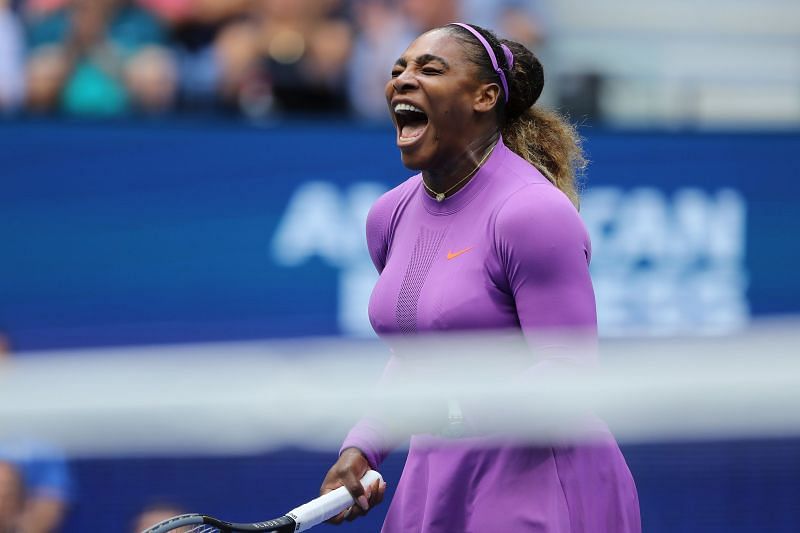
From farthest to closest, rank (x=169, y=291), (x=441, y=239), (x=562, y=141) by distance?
(x=169, y=291) < (x=562, y=141) < (x=441, y=239)

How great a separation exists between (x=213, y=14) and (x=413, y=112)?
4047 mm

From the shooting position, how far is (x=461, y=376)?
2707 millimetres

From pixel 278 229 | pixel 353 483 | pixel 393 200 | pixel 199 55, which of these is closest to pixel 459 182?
pixel 393 200

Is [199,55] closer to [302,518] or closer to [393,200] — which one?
[393,200]

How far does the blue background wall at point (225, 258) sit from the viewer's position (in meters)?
6.43

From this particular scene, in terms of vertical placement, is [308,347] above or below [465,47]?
below

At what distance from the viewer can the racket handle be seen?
2.99 metres

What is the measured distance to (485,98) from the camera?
3.16m

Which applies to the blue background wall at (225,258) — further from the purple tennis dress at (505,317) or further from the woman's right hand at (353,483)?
the purple tennis dress at (505,317)

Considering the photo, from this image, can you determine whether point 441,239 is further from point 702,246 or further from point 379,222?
point 702,246

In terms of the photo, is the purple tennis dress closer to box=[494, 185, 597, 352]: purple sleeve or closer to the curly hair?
box=[494, 185, 597, 352]: purple sleeve

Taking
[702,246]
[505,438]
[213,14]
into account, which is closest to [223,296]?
[213,14]

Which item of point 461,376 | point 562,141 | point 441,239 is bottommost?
point 461,376

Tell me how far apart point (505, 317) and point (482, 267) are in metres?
0.12
